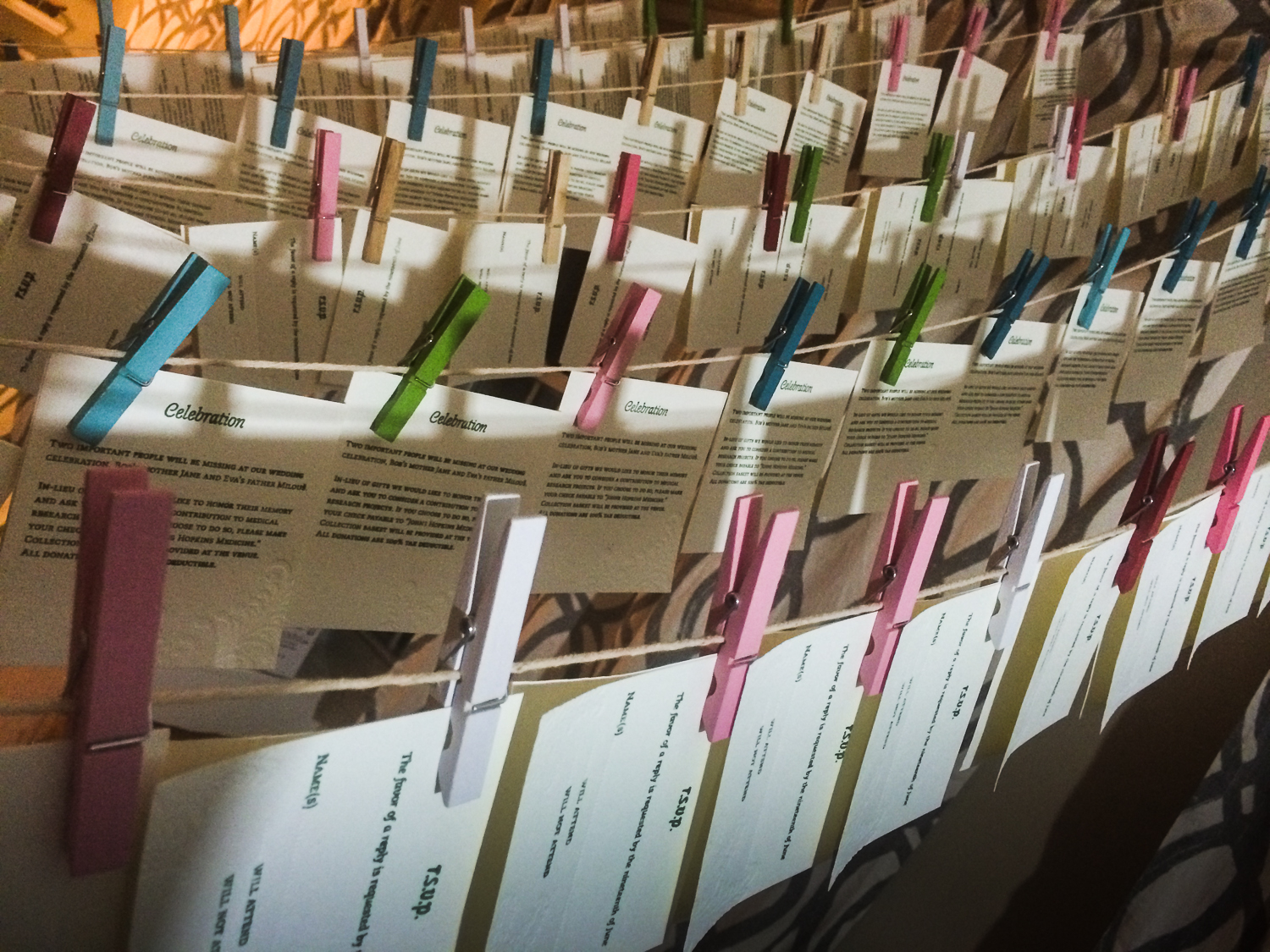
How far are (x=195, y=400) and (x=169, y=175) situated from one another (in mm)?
352

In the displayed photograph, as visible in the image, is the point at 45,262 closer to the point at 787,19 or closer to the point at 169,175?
the point at 169,175

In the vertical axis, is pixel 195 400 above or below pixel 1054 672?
above

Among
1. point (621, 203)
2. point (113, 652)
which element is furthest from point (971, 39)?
point (113, 652)

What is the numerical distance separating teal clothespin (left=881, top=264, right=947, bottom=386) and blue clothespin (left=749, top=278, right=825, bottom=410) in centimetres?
12

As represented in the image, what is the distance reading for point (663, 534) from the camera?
0.64 metres

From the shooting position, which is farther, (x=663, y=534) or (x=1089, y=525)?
(x=1089, y=525)

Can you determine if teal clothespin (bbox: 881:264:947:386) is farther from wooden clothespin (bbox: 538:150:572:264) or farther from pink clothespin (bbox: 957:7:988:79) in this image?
pink clothespin (bbox: 957:7:988:79)

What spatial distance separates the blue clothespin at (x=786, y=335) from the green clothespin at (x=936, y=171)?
345 millimetres

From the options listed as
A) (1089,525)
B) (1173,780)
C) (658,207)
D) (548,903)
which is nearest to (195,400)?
(548,903)

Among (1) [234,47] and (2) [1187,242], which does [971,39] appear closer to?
(2) [1187,242]

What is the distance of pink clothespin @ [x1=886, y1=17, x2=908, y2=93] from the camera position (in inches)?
43.1

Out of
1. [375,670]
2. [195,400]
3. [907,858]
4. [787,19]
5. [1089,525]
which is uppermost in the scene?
[787,19]

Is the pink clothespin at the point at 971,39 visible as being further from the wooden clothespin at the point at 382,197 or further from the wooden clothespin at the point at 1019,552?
the wooden clothespin at the point at 382,197

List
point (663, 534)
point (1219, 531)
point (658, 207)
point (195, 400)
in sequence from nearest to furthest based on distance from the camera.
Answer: point (195, 400), point (663, 534), point (1219, 531), point (658, 207)
